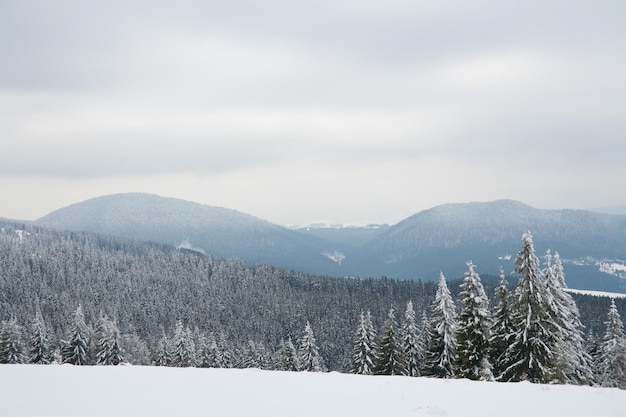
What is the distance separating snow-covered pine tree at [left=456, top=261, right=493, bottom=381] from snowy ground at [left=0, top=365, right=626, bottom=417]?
12.3 m

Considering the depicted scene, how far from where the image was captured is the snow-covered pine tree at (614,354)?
1235 inches

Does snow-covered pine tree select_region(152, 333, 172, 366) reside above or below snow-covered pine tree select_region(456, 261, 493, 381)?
below

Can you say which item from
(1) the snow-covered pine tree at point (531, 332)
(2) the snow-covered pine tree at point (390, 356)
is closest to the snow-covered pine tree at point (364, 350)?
(2) the snow-covered pine tree at point (390, 356)

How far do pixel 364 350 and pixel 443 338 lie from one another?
7.63 metres

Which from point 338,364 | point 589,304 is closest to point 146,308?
point 338,364

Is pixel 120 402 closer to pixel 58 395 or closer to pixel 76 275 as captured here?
pixel 58 395

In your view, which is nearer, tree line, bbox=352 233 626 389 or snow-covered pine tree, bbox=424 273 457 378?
tree line, bbox=352 233 626 389

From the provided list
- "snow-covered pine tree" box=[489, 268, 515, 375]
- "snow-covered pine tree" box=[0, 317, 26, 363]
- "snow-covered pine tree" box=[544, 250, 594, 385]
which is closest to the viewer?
"snow-covered pine tree" box=[544, 250, 594, 385]

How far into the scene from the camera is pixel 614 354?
31719 millimetres

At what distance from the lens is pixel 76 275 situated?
18250 centimetres

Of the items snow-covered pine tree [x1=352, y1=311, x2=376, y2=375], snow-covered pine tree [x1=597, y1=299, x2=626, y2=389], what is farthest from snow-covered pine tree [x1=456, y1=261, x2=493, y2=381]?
snow-covered pine tree [x1=597, y1=299, x2=626, y2=389]

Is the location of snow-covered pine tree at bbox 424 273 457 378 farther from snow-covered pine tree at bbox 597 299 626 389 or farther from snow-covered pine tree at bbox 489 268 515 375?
snow-covered pine tree at bbox 597 299 626 389

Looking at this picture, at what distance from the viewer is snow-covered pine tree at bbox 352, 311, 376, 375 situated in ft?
111

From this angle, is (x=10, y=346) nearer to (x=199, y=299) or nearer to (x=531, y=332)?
(x=531, y=332)
